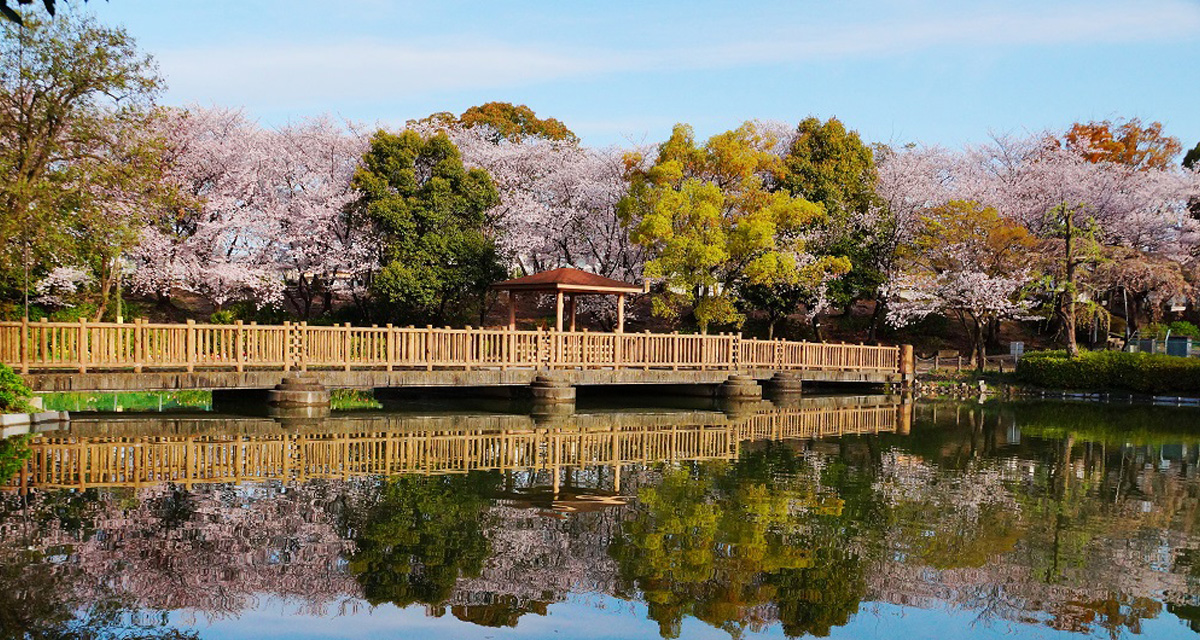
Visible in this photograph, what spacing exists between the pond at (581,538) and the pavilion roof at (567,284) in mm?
9651

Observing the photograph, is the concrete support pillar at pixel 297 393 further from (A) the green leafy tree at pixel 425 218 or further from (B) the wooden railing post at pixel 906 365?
(B) the wooden railing post at pixel 906 365

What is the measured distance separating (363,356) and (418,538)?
13.8 meters

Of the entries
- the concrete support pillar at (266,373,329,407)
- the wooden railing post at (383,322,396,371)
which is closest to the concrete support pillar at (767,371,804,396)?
the wooden railing post at (383,322,396,371)

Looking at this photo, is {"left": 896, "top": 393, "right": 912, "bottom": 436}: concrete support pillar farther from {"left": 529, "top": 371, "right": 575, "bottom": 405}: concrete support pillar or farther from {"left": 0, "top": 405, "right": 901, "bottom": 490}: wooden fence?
{"left": 529, "top": 371, "right": 575, "bottom": 405}: concrete support pillar

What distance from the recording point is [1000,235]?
3494 cm

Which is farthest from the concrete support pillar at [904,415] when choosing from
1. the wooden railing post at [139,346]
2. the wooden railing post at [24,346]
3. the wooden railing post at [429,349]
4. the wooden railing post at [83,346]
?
the wooden railing post at [24,346]

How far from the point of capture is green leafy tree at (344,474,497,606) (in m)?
7.89

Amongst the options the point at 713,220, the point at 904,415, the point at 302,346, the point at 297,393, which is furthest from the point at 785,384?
the point at 297,393

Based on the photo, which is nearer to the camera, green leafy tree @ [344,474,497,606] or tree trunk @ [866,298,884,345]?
green leafy tree @ [344,474,497,606]

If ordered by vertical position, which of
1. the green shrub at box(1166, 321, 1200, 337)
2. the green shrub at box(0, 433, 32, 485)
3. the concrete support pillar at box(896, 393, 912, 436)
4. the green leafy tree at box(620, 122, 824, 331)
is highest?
the green leafy tree at box(620, 122, 824, 331)

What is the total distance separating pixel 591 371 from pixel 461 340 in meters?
3.30

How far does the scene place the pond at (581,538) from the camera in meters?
7.25

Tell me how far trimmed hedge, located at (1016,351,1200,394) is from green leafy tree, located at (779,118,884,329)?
6297mm

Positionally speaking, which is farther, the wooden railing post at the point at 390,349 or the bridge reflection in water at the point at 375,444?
the wooden railing post at the point at 390,349
